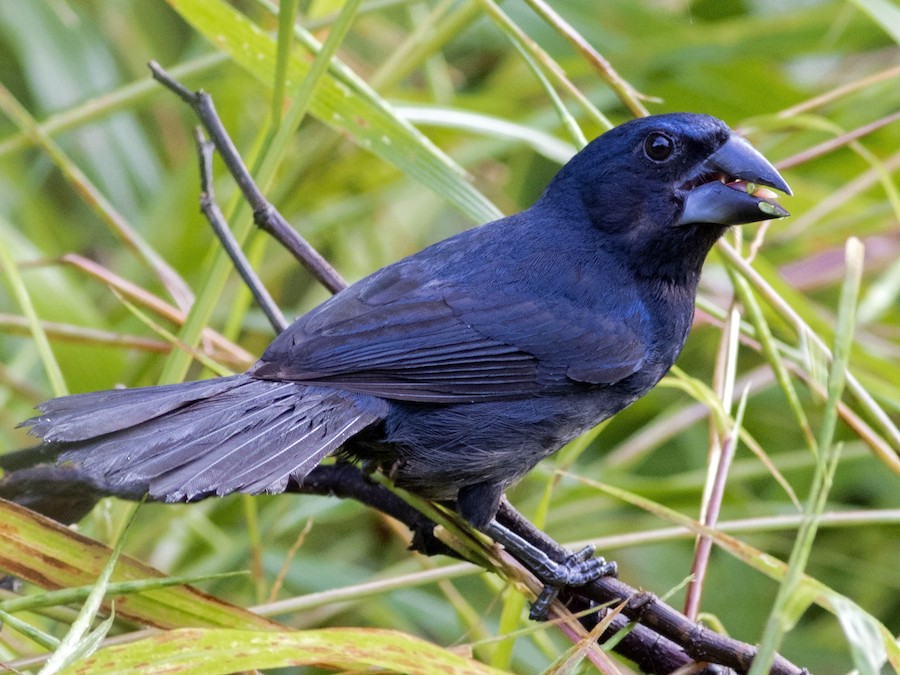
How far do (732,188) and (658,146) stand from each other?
0.71 ft

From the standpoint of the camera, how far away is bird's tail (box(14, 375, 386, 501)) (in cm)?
191

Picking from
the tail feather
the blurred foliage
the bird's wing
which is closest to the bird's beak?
the blurred foliage

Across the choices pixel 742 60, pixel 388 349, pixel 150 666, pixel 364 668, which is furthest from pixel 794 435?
pixel 150 666

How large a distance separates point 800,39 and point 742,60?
0.91 ft

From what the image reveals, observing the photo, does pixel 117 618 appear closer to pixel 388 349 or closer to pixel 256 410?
pixel 256 410

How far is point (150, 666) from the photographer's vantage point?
1.59 meters

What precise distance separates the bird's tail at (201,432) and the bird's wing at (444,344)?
0.07 metres

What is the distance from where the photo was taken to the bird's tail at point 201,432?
1.91 m

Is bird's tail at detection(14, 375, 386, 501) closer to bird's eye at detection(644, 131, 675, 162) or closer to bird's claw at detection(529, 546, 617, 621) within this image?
bird's claw at detection(529, 546, 617, 621)

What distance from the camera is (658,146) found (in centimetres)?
258

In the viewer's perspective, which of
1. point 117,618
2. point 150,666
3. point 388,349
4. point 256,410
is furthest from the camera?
point 388,349

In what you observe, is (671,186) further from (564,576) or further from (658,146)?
(564,576)

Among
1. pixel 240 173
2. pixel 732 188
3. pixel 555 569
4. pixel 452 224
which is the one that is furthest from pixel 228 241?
pixel 452 224

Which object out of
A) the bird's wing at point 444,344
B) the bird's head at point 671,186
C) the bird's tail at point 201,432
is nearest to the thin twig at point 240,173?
the bird's wing at point 444,344
